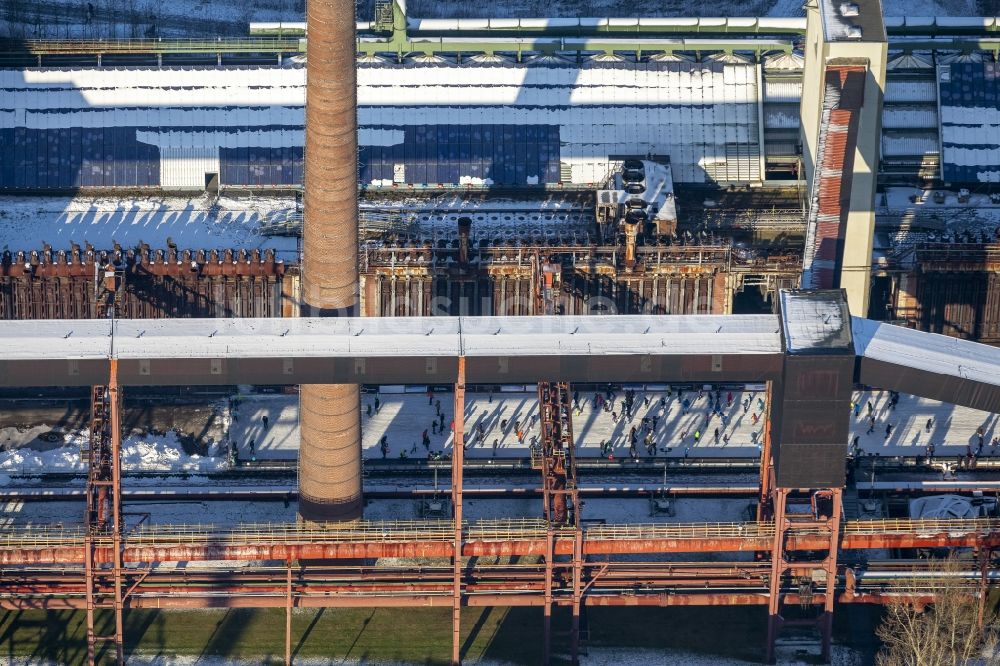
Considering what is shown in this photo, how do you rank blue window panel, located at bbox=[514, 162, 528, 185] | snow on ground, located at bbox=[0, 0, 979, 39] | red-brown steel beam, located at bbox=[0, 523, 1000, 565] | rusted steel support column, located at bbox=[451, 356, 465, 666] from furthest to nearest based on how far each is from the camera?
snow on ground, located at bbox=[0, 0, 979, 39] → blue window panel, located at bbox=[514, 162, 528, 185] → red-brown steel beam, located at bbox=[0, 523, 1000, 565] → rusted steel support column, located at bbox=[451, 356, 465, 666]

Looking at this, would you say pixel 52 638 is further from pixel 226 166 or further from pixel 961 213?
pixel 961 213

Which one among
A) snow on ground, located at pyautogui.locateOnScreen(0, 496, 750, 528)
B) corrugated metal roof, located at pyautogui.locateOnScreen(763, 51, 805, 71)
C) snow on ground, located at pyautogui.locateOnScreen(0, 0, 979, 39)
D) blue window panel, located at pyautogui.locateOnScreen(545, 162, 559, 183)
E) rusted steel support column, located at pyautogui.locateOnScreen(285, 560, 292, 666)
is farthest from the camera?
snow on ground, located at pyautogui.locateOnScreen(0, 0, 979, 39)

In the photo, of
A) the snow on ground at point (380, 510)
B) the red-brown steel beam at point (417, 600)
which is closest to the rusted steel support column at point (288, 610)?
the red-brown steel beam at point (417, 600)

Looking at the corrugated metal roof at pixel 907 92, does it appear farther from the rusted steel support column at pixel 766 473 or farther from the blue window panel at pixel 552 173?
the rusted steel support column at pixel 766 473

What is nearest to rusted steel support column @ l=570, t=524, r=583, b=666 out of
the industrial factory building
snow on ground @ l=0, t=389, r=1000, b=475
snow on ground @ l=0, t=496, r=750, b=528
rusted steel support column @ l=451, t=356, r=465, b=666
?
the industrial factory building

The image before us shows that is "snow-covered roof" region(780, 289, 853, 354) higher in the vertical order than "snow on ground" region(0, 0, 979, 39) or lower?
lower

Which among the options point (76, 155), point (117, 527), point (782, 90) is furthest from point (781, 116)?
point (117, 527)

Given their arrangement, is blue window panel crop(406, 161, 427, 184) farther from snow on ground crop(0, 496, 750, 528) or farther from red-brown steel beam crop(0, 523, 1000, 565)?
red-brown steel beam crop(0, 523, 1000, 565)
